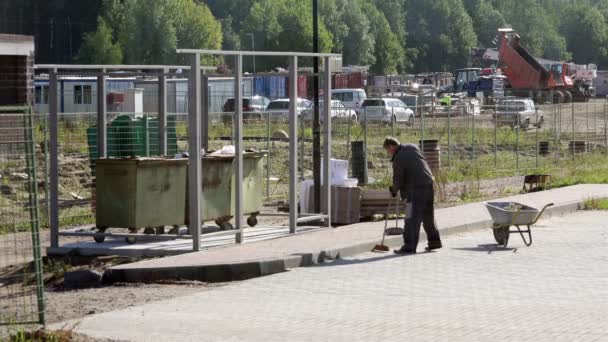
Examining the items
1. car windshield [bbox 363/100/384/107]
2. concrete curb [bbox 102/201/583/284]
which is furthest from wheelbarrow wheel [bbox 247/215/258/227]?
car windshield [bbox 363/100/384/107]

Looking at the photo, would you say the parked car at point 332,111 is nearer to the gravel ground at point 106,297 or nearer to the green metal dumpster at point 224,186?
the green metal dumpster at point 224,186

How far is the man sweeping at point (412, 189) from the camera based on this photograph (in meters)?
17.6

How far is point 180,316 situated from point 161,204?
540cm

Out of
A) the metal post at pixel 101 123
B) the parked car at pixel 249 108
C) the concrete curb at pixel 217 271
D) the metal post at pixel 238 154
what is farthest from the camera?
the parked car at pixel 249 108

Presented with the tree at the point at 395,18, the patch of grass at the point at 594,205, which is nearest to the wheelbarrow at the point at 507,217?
the patch of grass at the point at 594,205

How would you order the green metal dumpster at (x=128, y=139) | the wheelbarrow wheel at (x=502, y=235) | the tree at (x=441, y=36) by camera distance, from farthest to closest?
the tree at (x=441, y=36) → the green metal dumpster at (x=128, y=139) → the wheelbarrow wheel at (x=502, y=235)

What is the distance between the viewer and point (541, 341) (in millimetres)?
10633

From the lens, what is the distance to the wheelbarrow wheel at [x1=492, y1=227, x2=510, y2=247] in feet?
60.2

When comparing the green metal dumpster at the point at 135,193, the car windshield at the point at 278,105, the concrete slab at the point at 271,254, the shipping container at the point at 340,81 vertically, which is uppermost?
the shipping container at the point at 340,81

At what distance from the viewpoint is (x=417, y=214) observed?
17625mm

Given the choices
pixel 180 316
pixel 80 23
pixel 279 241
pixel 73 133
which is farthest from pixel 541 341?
pixel 80 23

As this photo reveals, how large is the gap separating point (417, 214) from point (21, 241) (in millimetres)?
5951

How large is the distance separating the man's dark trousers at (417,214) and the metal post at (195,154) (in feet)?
10.0

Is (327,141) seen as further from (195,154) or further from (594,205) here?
(594,205)
